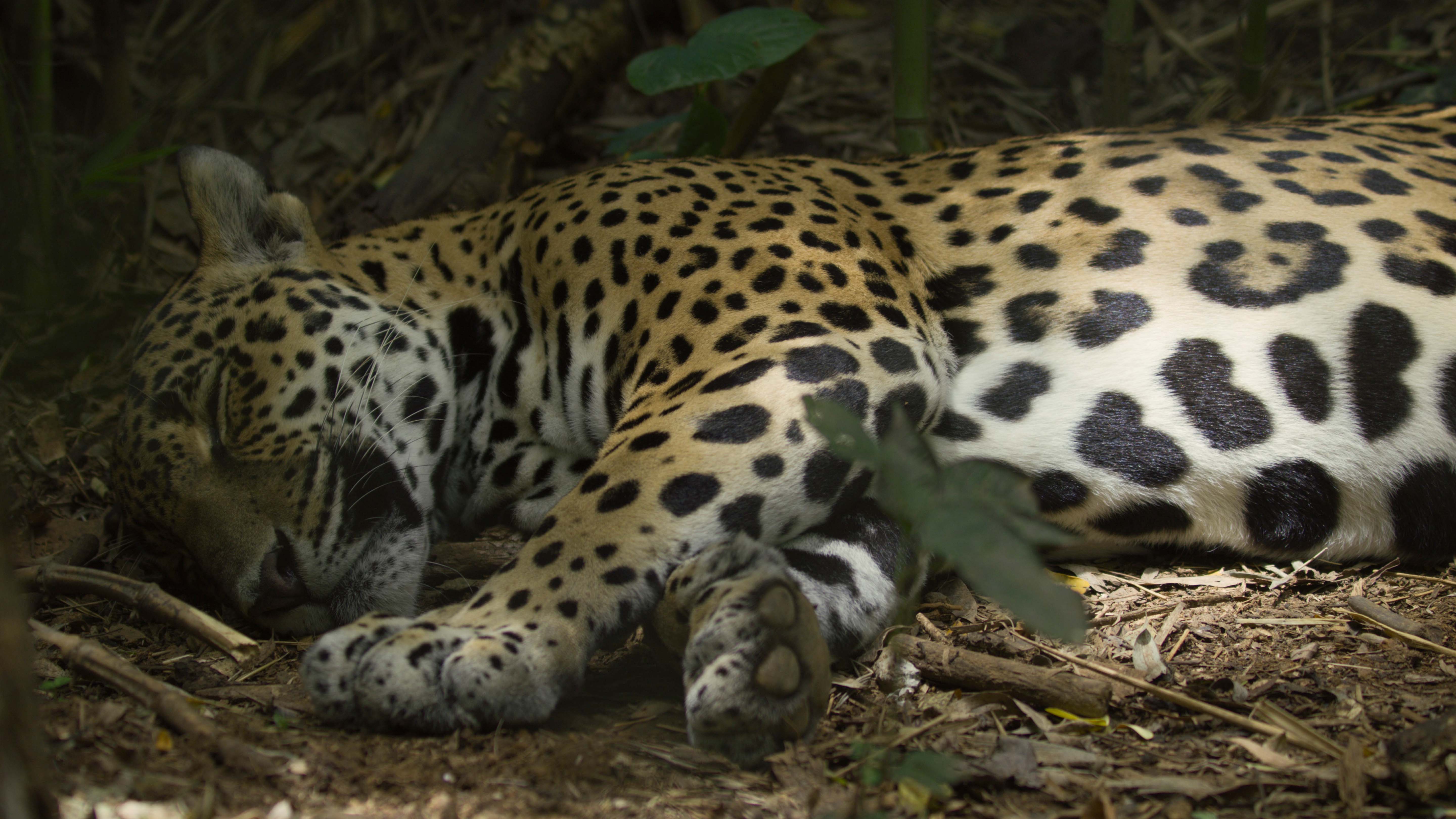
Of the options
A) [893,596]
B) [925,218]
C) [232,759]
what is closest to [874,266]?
[925,218]

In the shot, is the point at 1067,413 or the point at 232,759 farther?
the point at 1067,413

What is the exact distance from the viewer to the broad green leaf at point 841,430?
173 cm

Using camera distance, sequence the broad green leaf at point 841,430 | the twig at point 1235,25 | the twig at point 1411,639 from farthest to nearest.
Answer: the twig at point 1235,25 < the twig at point 1411,639 < the broad green leaf at point 841,430

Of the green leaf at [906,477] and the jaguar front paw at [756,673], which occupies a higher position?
the green leaf at [906,477]

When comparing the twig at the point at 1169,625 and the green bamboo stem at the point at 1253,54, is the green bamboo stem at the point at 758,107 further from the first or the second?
the twig at the point at 1169,625

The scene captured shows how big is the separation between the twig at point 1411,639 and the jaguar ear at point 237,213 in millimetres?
3330

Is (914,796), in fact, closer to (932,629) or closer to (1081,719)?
(1081,719)

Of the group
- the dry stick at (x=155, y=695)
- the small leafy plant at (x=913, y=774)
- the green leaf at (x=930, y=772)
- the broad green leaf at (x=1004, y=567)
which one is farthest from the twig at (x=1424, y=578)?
the dry stick at (x=155, y=695)

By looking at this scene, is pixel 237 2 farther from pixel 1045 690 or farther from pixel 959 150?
pixel 1045 690

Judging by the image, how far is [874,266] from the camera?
3.32 meters

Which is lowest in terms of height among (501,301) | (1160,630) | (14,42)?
(1160,630)

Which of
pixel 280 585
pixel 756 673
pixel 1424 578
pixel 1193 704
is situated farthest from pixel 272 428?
pixel 1424 578

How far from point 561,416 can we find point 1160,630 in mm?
1910

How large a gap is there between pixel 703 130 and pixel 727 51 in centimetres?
66
